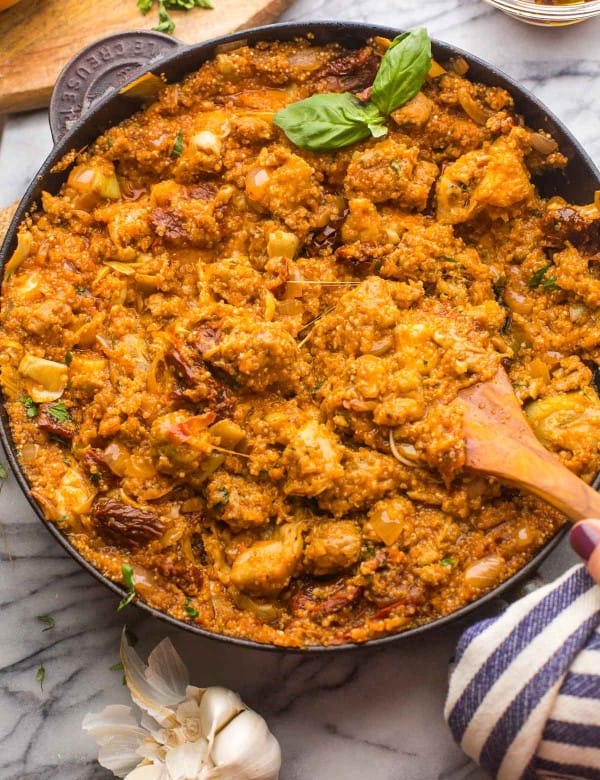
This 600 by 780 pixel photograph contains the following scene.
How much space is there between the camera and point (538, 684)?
2.97 metres

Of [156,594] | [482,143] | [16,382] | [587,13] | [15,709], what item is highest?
[587,13]

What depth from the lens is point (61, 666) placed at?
3789 mm

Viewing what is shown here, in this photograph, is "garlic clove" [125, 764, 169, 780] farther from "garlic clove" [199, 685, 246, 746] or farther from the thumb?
the thumb

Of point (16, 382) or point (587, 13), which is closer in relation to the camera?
point (16, 382)

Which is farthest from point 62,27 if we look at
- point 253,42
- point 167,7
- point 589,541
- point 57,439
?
point 589,541

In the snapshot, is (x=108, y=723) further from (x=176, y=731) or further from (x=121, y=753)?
(x=176, y=731)

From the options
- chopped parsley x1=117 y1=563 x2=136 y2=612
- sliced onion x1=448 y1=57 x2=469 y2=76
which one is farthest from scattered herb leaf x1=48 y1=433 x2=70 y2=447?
sliced onion x1=448 y1=57 x2=469 y2=76

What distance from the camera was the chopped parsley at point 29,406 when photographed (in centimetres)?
333

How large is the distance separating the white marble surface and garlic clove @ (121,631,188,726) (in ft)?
0.36

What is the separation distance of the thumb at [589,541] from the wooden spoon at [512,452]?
0.10 meters

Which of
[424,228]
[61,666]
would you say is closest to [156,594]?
[61,666]

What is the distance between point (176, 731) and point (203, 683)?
0.25 metres

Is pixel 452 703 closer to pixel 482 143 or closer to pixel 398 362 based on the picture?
pixel 398 362

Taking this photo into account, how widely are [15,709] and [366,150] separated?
104 inches
